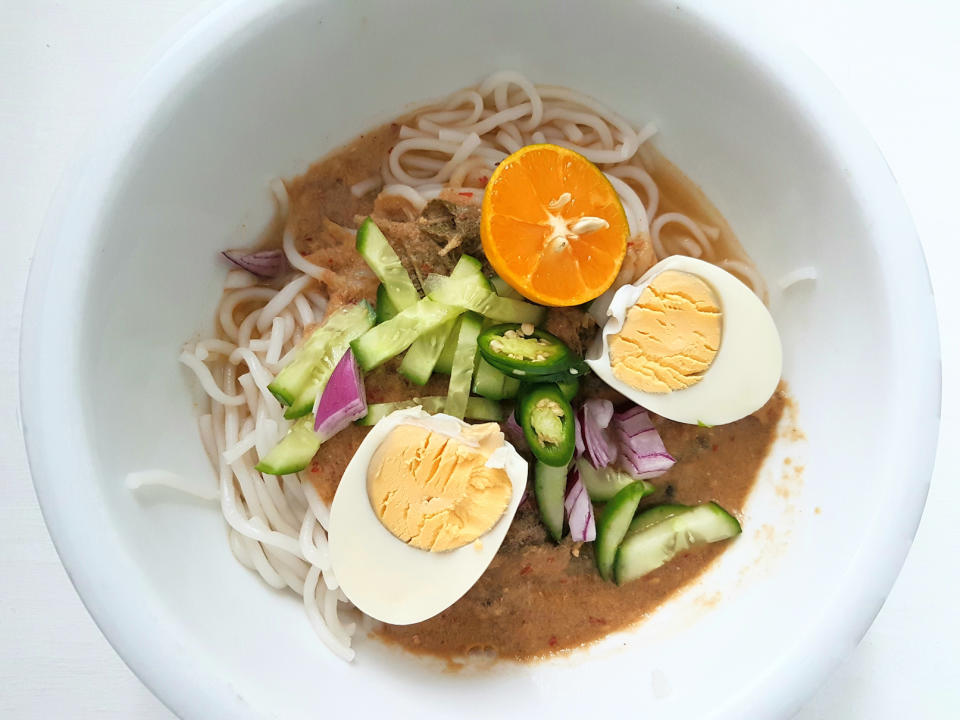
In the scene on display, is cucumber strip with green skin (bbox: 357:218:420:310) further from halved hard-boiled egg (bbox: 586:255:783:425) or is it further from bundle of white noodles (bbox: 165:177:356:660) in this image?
halved hard-boiled egg (bbox: 586:255:783:425)

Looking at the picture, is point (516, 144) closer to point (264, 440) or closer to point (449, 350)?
point (449, 350)

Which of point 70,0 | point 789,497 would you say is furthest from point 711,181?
point 70,0

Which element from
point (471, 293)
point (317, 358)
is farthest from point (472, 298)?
point (317, 358)

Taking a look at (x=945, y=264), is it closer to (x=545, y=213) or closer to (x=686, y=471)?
(x=686, y=471)

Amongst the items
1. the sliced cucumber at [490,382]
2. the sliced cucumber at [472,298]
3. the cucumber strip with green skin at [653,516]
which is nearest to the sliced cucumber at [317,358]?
the sliced cucumber at [472,298]

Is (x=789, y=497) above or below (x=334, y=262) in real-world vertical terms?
below

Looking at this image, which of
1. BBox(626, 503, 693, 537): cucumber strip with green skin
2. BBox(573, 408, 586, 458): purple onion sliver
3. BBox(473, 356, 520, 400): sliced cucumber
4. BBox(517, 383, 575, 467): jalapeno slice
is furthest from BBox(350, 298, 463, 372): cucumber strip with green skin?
BBox(626, 503, 693, 537): cucumber strip with green skin
